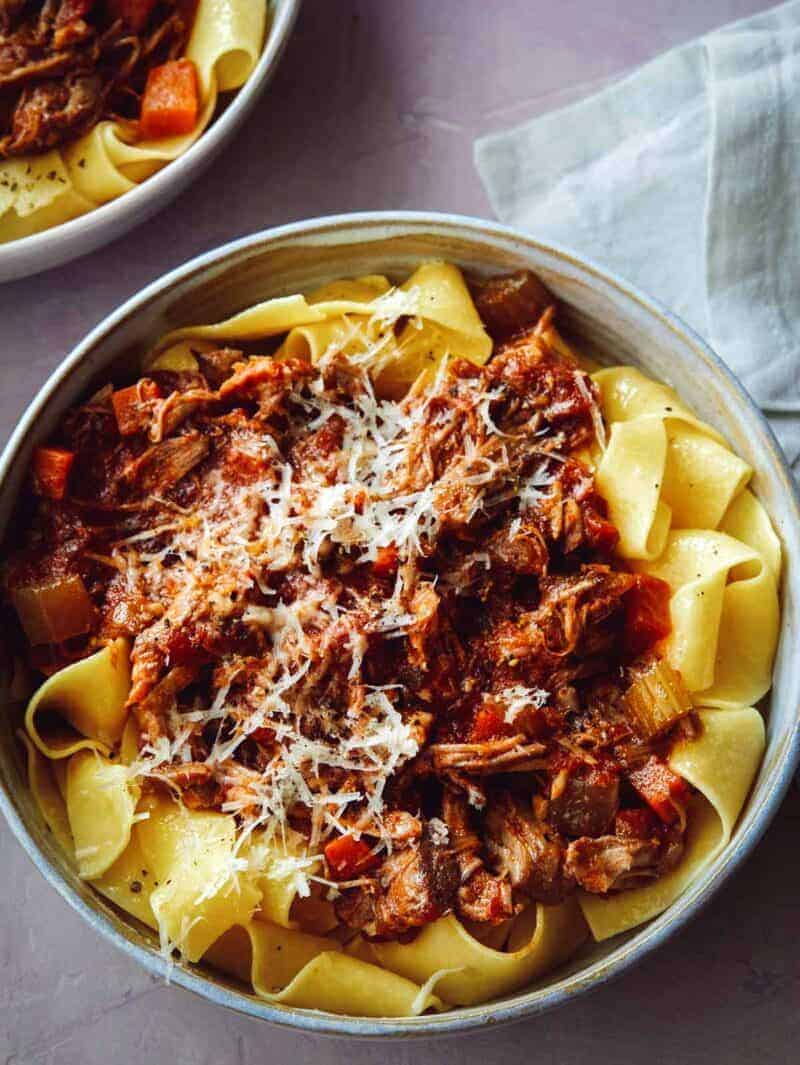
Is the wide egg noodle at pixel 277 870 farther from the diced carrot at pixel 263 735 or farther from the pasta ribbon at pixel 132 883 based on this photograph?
the pasta ribbon at pixel 132 883

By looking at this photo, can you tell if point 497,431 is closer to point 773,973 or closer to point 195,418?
point 195,418

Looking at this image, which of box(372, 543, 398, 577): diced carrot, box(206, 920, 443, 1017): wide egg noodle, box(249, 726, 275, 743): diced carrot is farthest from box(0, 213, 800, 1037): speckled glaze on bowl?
box(372, 543, 398, 577): diced carrot

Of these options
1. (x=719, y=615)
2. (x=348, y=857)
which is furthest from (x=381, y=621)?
(x=719, y=615)


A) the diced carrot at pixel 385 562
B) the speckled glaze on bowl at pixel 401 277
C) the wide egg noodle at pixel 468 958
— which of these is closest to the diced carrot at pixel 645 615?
the speckled glaze on bowl at pixel 401 277

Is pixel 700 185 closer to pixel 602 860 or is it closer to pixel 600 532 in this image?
pixel 600 532

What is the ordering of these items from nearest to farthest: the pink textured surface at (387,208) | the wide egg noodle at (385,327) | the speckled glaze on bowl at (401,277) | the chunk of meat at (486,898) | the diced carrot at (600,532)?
1. the speckled glaze on bowl at (401,277)
2. the chunk of meat at (486,898)
3. the diced carrot at (600,532)
4. the wide egg noodle at (385,327)
5. the pink textured surface at (387,208)
